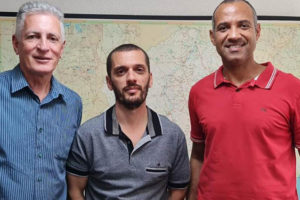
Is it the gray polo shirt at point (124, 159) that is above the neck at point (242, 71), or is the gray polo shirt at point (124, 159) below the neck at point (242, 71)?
below

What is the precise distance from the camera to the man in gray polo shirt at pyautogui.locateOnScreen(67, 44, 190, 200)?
1.47 metres

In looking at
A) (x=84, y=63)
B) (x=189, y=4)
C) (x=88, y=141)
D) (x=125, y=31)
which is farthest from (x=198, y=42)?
(x=88, y=141)

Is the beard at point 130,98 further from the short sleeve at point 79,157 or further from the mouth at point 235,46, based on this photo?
the mouth at point 235,46

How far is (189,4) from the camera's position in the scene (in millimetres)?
2334

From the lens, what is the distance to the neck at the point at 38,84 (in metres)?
1.47

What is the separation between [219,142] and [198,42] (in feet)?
3.57

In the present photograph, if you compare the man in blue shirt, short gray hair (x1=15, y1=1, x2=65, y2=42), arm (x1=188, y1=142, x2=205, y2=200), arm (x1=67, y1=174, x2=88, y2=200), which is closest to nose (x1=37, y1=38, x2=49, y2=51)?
the man in blue shirt

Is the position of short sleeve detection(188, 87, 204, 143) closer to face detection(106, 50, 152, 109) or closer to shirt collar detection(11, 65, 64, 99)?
face detection(106, 50, 152, 109)

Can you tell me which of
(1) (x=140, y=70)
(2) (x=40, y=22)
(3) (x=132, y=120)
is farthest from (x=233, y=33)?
(2) (x=40, y=22)

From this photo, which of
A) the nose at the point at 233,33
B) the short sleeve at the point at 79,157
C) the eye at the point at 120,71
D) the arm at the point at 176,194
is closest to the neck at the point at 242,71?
the nose at the point at 233,33

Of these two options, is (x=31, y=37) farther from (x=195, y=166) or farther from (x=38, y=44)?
(x=195, y=166)

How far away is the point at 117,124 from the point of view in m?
1.55

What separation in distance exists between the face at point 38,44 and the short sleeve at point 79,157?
338 mm

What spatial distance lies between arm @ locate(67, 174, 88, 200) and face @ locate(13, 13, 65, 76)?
1.63 feet
